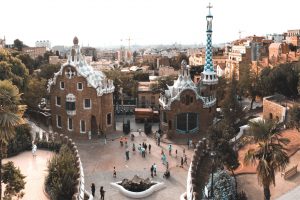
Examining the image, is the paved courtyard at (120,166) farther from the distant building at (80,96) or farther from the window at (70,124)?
the window at (70,124)

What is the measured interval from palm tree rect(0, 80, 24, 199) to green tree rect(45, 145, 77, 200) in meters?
6.19

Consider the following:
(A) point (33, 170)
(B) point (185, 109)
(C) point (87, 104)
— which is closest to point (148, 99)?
(B) point (185, 109)

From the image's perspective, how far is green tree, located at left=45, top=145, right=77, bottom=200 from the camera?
2317 cm

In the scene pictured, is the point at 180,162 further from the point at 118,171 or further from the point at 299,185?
the point at 299,185

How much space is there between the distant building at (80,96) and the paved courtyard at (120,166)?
7.75 feet

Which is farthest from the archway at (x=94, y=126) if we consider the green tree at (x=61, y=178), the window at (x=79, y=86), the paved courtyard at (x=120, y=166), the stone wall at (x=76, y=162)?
the green tree at (x=61, y=178)

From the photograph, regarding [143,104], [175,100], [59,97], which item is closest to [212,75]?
[175,100]

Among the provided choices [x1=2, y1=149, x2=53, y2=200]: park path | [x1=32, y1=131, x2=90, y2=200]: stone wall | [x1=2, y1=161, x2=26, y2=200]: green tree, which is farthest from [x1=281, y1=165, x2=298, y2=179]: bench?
[x1=2, y1=161, x2=26, y2=200]: green tree

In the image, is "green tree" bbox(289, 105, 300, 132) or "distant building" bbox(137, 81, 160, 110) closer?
"green tree" bbox(289, 105, 300, 132)

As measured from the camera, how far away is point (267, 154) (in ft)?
63.0

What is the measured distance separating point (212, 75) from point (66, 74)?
15629 millimetres

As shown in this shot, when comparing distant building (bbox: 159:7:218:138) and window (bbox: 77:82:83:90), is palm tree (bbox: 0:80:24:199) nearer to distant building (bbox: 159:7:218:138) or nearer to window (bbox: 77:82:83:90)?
window (bbox: 77:82:83:90)

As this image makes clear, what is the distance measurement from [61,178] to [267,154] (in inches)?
475

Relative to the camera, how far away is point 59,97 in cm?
4134
